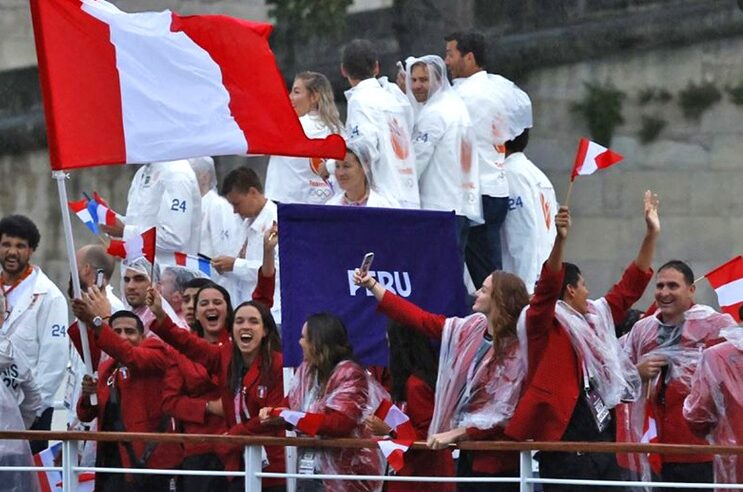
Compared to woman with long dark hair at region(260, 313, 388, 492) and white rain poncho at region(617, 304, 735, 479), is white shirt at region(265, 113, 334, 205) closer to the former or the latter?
woman with long dark hair at region(260, 313, 388, 492)

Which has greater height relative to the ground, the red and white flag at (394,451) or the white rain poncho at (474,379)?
the white rain poncho at (474,379)

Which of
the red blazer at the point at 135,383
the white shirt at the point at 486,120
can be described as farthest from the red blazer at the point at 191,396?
the white shirt at the point at 486,120

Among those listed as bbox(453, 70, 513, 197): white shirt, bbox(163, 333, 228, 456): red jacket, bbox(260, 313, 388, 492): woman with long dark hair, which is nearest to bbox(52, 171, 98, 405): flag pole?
bbox(163, 333, 228, 456): red jacket

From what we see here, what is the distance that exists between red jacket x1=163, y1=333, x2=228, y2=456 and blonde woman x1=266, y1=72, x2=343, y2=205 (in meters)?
2.37

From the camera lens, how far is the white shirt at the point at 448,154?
1459 cm

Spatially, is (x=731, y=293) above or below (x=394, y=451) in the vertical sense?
above

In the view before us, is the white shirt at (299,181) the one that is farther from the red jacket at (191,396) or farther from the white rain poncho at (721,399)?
the white rain poncho at (721,399)

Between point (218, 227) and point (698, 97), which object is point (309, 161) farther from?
Result: point (698, 97)

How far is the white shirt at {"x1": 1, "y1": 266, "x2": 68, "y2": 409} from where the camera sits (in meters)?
13.7

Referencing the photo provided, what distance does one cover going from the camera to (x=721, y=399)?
36.8 feet

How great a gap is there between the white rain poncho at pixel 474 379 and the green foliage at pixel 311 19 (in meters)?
10.5

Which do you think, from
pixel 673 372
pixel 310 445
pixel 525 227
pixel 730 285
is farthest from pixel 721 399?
pixel 525 227

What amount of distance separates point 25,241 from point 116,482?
233cm

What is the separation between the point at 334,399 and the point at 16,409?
2.08m
